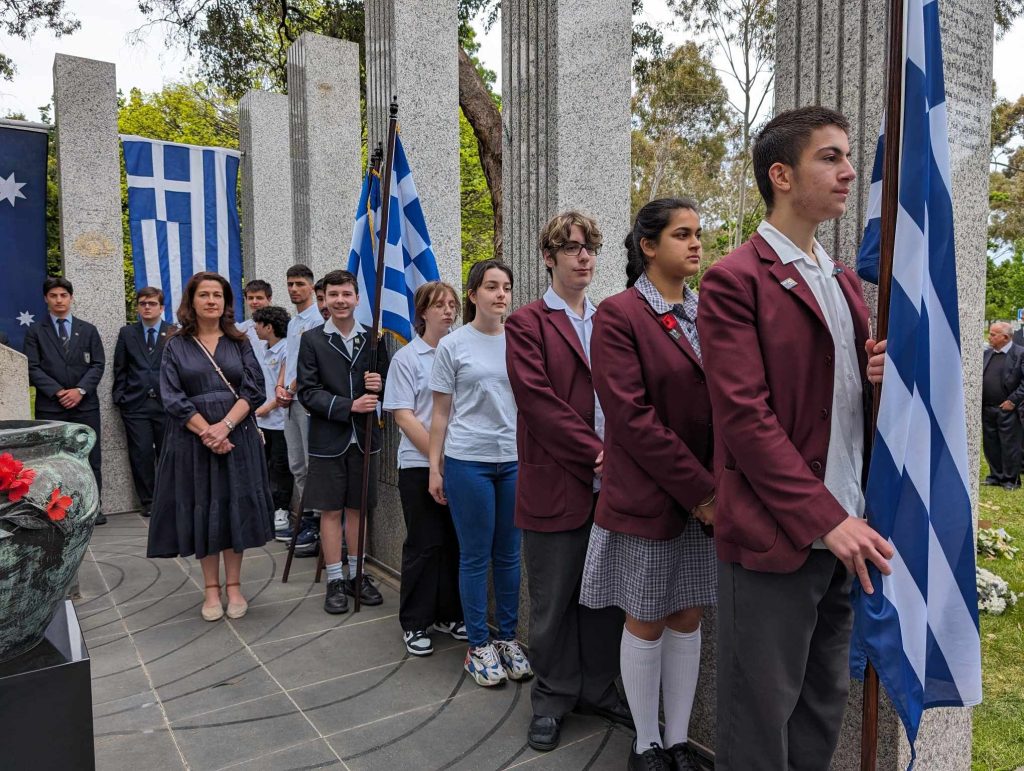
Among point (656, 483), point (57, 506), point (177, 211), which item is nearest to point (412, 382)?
point (656, 483)

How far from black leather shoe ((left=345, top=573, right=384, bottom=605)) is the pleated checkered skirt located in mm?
2309

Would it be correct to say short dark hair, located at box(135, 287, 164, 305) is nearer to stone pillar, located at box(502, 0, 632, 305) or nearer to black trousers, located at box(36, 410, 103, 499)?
black trousers, located at box(36, 410, 103, 499)

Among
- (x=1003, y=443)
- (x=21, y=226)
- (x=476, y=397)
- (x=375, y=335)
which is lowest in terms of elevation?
(x=1003, y=443)

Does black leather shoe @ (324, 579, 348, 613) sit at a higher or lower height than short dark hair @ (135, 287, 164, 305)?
lower

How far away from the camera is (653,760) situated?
Result: 102 inches

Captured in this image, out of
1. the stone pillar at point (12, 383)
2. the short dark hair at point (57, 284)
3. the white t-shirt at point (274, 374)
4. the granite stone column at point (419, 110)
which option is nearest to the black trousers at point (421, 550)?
the granite stone column at point (419, 110)

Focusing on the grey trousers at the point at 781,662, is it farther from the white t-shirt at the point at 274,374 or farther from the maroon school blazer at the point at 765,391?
the white t-shirt at the point at 274,374

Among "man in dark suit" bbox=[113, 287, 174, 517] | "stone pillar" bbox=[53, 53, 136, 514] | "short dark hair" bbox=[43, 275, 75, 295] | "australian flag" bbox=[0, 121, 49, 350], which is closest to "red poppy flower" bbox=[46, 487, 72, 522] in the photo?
"man in dark suit" bbox=[113, 287, 174, 517]

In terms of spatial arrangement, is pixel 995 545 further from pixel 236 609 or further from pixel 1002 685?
pixel 236 609

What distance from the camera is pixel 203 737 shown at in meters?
3.09

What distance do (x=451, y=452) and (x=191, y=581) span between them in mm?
2732

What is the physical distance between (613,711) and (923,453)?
6.02ft

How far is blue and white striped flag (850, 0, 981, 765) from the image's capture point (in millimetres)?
1779

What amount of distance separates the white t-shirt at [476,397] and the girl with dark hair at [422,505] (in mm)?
289
